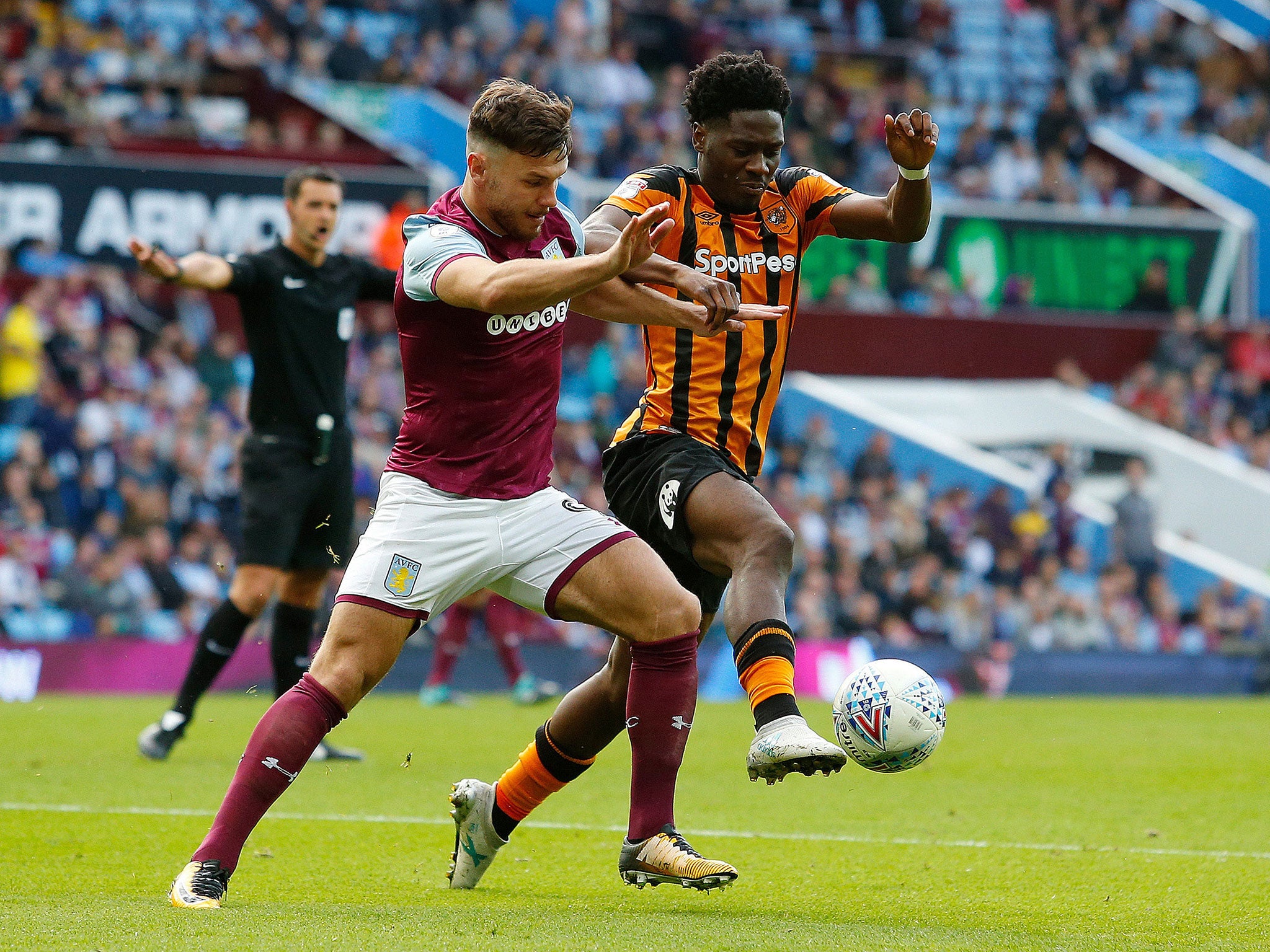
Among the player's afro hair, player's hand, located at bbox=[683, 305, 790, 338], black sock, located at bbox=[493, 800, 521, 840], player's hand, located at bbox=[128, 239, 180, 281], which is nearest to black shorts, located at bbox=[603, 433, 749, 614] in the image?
player's hand, located at bbox=[683, 305, 790, 338]

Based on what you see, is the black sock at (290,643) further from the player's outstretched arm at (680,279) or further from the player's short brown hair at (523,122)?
the player's short brown hair at (523,122)

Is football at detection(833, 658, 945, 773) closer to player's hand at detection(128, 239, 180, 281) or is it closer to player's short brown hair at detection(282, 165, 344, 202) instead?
player's hand at detection(128, 239, 180, 281)

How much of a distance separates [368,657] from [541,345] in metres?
1.01

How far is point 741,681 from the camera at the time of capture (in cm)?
482

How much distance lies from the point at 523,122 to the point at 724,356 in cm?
133

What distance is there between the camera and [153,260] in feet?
22.8

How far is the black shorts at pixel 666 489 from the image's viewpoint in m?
5.17

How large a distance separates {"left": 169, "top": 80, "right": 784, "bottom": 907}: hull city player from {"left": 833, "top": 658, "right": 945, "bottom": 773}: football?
0.47m

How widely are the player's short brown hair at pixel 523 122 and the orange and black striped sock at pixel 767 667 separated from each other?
147cm

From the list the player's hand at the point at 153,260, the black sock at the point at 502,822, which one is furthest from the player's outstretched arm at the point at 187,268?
the black sock at the point at 502,822

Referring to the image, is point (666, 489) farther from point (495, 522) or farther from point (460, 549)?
point (460, 549)

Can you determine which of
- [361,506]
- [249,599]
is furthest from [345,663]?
[361,506]

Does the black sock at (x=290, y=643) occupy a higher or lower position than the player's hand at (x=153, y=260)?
lower

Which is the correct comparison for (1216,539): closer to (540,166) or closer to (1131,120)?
(1131,120)
